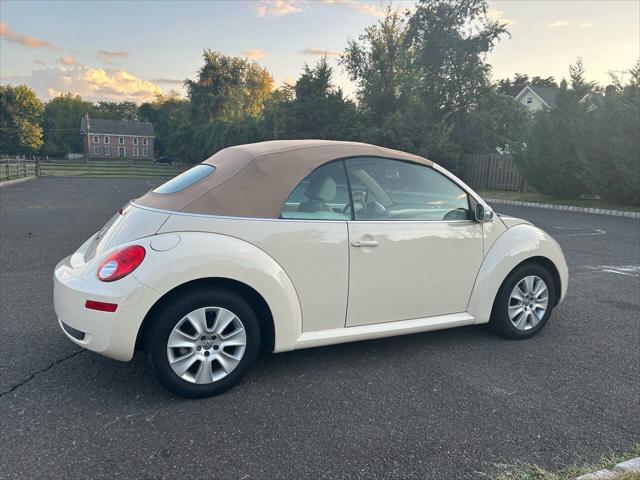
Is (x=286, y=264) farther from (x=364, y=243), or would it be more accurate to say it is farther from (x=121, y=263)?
(x=121, y=263)

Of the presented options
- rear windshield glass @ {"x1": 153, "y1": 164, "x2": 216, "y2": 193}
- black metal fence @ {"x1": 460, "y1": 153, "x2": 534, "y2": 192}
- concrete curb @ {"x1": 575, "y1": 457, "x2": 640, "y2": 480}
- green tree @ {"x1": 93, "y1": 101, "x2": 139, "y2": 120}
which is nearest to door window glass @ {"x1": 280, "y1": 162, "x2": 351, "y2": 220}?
rear windshield glass @ {"x1": 153, "y1": 164, "x2": 216, "y2": 193}

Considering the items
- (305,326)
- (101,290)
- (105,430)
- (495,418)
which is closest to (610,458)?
(495,418)

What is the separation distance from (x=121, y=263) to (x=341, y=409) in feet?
5.37

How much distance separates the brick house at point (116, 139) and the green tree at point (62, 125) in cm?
342

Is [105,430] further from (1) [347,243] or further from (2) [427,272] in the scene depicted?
(2) [427,272]

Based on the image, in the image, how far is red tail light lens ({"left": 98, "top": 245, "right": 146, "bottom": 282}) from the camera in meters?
2.81

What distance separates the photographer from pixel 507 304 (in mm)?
4035

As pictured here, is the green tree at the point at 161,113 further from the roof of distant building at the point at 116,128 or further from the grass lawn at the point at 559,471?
the grass lawn at the point at 559,471

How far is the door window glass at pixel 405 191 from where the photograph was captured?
3600mm

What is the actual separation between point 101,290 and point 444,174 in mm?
2747

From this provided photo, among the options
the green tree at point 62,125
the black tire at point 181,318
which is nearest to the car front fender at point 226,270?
the black tire at point 181,318

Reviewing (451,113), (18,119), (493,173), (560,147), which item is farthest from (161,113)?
(560,147)

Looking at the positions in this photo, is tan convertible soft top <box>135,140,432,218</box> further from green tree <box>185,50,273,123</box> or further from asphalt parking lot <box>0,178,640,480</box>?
green tree <box>185,50,273,123</box>

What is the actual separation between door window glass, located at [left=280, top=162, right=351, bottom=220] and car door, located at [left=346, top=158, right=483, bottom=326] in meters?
0.09
